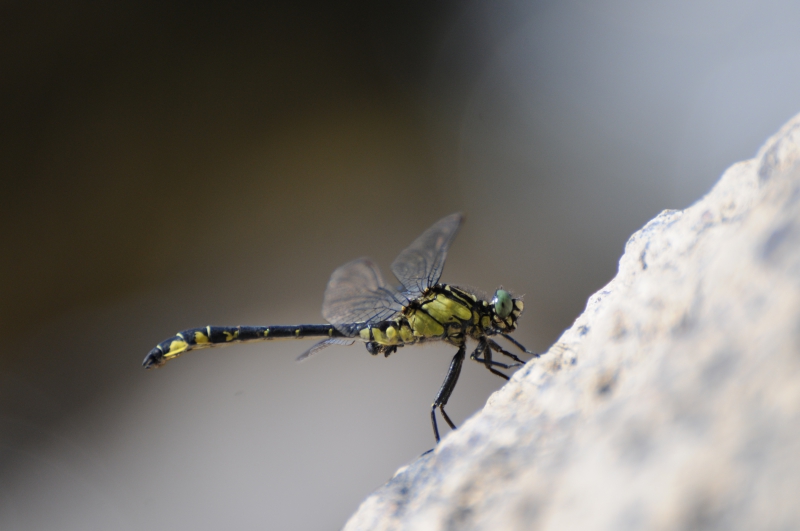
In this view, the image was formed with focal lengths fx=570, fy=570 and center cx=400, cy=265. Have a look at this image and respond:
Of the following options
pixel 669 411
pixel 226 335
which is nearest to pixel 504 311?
pixel 226 335

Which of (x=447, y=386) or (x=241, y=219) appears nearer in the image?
(x=447, y=386)

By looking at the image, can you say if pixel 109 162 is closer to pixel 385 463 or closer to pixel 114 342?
pixel 114 342

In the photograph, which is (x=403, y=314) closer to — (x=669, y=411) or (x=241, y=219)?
(x=669, y=411)

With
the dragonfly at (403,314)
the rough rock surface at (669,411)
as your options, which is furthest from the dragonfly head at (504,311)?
the rough rock surface at (669,411)

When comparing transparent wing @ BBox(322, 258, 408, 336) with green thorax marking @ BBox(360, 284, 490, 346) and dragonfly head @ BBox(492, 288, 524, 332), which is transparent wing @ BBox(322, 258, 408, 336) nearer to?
green thorax marking @ BBox(360, 284, 490, 346)

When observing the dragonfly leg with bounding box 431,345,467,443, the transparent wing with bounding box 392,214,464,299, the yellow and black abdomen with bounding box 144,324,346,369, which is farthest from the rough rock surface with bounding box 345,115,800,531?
the yellow and black abdomen with bounding box 144,324,346,369

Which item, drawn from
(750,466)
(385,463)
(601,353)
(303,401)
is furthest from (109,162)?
(750,466)

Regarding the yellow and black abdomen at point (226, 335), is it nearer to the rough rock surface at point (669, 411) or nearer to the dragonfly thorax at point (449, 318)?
the dragonfly thorax at point (449, 318)
